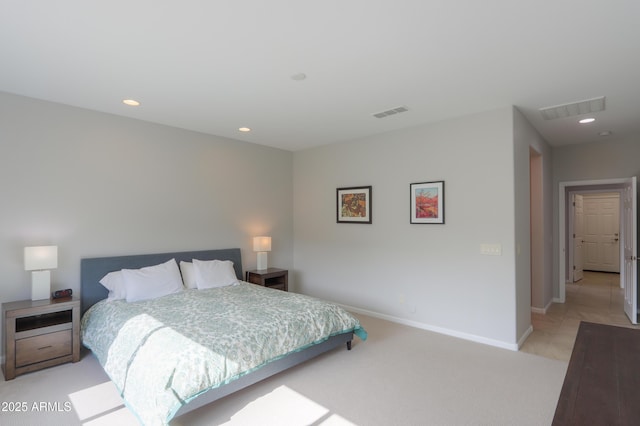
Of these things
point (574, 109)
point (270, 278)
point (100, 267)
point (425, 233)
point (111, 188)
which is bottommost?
point (270, 278)

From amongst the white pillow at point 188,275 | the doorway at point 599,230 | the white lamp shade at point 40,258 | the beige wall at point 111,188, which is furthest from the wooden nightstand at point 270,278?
the doorway at point 599,230

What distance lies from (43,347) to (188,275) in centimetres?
154

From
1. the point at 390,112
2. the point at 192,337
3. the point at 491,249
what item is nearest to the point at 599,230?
the point at 491,249

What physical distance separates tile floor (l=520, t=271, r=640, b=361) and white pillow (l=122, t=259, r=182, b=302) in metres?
4.04

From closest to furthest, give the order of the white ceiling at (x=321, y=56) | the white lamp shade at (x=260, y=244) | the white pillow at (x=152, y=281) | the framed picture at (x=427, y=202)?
the white ceiling at (x=321, y=56), the white pillow at (x=152, y=281), the framed picture at (x=427, y=202), the white lamp shade at (x=260, y=244)

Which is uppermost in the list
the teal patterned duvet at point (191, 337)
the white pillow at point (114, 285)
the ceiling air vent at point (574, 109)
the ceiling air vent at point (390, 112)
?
the ceiling air vent at point (390, 112)

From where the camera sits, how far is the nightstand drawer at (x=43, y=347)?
3.00 meters

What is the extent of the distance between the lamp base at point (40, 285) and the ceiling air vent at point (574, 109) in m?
5.50

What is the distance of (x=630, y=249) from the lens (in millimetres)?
4703

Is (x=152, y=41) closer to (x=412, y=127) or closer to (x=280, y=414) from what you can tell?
(x=280, y=414)

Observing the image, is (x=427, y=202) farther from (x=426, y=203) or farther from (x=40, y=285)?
(x=40, y=285)

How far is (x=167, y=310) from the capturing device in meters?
3.23

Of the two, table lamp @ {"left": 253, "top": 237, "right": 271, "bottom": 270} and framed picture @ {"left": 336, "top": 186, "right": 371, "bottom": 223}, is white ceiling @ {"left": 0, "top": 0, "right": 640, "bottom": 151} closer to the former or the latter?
framed picture @ {"left": 336, "top": 186, "right": 371, "bottom": 223}

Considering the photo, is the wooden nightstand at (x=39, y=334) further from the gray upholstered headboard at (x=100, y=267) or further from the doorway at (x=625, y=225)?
the doorway at (x=625, y=225)
